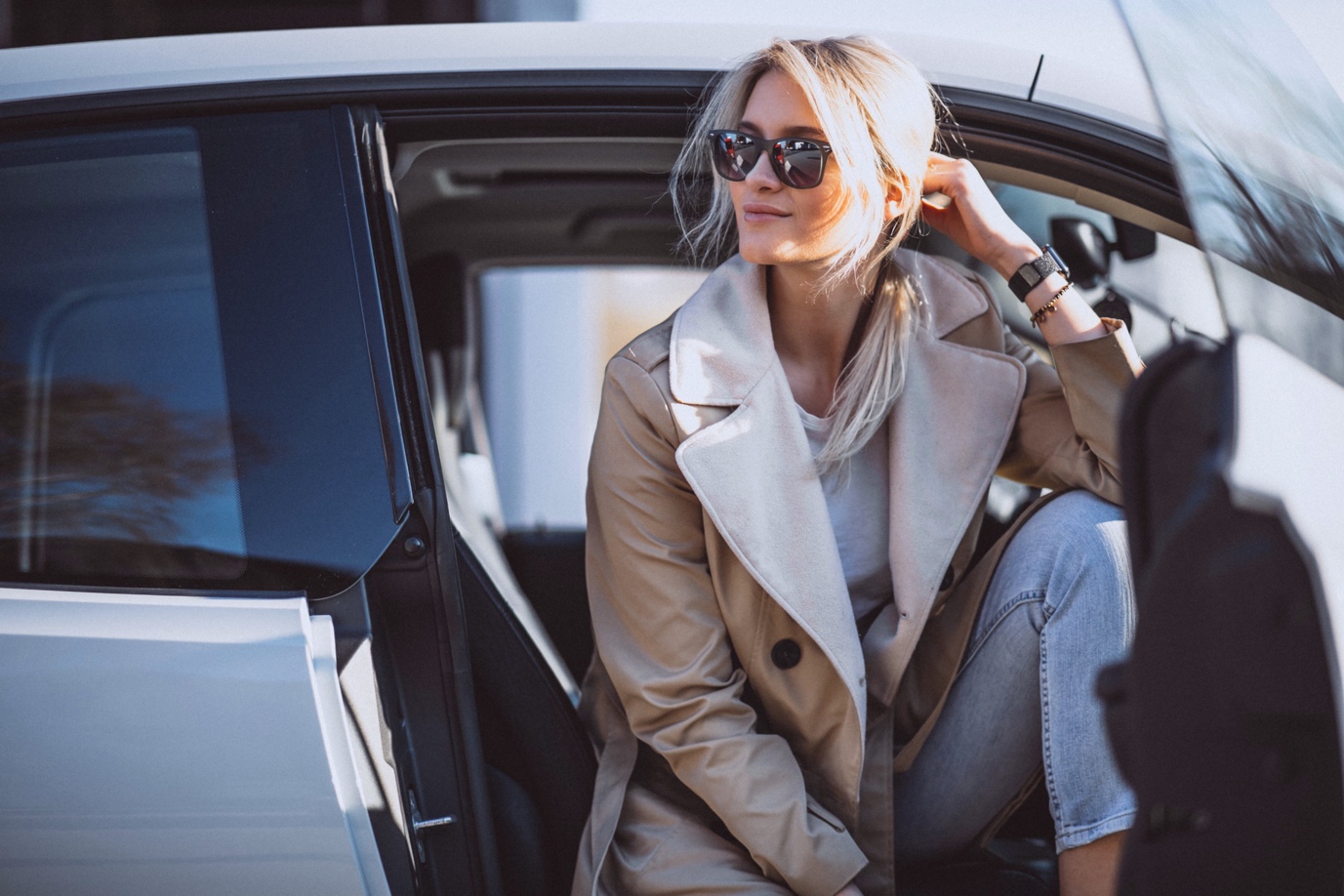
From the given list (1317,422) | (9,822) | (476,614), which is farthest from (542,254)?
(1317,422)

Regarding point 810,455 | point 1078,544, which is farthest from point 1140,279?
point 810,455

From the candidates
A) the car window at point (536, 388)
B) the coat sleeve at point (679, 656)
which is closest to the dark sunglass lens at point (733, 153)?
the coat sleeve at point (679, 656)

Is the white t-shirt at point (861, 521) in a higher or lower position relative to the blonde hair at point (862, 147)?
lower

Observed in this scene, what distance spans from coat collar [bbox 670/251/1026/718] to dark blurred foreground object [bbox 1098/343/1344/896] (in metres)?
0.58

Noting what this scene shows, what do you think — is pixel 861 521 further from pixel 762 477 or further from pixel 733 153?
pixel 733 153

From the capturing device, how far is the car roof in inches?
56.8

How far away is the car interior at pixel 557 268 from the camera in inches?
60.7

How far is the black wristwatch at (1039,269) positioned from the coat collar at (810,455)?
120 mm

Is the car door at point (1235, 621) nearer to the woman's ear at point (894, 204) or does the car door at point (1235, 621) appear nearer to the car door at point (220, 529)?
the woman's ear at point (894, 204)

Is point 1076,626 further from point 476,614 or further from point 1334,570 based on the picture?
point 476,614

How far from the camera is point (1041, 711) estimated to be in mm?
1462

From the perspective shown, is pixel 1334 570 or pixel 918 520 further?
pixel 918 520

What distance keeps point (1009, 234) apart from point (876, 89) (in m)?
0.30

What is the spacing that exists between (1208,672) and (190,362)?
1229mm
